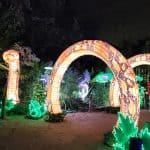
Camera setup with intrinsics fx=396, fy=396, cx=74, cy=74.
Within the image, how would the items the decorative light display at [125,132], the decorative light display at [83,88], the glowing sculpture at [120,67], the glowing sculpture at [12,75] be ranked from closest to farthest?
the decorative light display at [125,132] < the glowing sculpture at [120,67] < the glowing sculpture at [12,75] < the decorative light display at [83,88]

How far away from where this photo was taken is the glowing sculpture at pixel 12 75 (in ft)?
56.1

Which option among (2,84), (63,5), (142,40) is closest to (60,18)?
(63,5)

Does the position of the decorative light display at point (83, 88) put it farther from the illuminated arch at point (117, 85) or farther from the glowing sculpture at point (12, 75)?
the glowing sculpture at point (12, 75)

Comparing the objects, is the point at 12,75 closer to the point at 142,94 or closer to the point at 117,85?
the point at 117,85

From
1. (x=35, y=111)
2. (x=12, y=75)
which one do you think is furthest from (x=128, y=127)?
(x=12, y=75)

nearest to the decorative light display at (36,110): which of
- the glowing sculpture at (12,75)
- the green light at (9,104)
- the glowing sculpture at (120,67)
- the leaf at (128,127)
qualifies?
the green light at (9,104)

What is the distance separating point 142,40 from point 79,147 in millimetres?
20523

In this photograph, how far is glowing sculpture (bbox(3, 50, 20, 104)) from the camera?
56.1 ft

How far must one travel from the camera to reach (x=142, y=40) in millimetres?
28578

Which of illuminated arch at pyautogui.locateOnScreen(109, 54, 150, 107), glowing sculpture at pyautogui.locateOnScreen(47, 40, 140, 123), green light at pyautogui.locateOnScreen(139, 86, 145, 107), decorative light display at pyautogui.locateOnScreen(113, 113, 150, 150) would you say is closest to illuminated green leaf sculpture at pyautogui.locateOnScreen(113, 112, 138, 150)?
decorative light display at pyautogui.locateOnScreen(113, 113, 150, 150)

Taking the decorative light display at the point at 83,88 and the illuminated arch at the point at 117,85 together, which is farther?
the decorative light display at the point at 83,88

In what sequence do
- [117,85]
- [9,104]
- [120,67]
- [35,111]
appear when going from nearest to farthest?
[120,67] → [35,111] → [9,104] → [117,85]

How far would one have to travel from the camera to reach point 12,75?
17.1 meters

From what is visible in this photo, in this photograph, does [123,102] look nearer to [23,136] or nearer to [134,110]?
[134,110]
